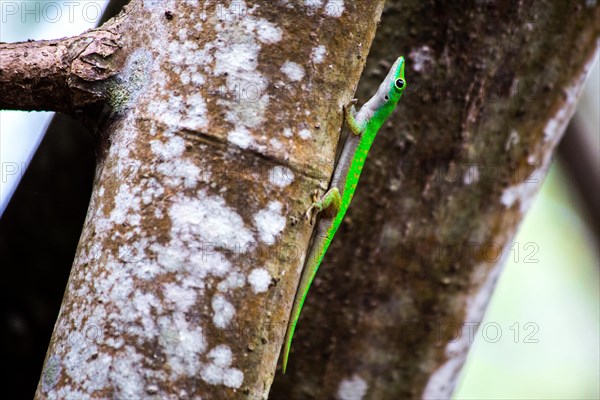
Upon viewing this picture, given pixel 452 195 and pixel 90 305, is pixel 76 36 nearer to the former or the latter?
pixel 90 305

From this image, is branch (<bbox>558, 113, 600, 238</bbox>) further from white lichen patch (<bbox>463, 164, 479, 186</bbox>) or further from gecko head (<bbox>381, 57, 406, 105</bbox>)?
gecko head (<bbox>381, 57, 406, 105</bbox>)

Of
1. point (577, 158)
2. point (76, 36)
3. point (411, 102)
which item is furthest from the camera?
point (577, 158)

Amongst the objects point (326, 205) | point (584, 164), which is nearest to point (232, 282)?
point (326, 205)

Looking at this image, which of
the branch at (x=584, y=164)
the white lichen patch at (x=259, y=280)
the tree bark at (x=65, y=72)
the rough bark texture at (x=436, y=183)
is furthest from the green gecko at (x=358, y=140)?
the branch at (x=584, y=164)

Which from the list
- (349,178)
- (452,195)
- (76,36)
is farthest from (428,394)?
(76,36)

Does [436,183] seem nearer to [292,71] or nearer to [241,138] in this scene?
[292,71]

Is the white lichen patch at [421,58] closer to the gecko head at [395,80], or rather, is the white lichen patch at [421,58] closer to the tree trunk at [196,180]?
the gecko head at [395,80]
